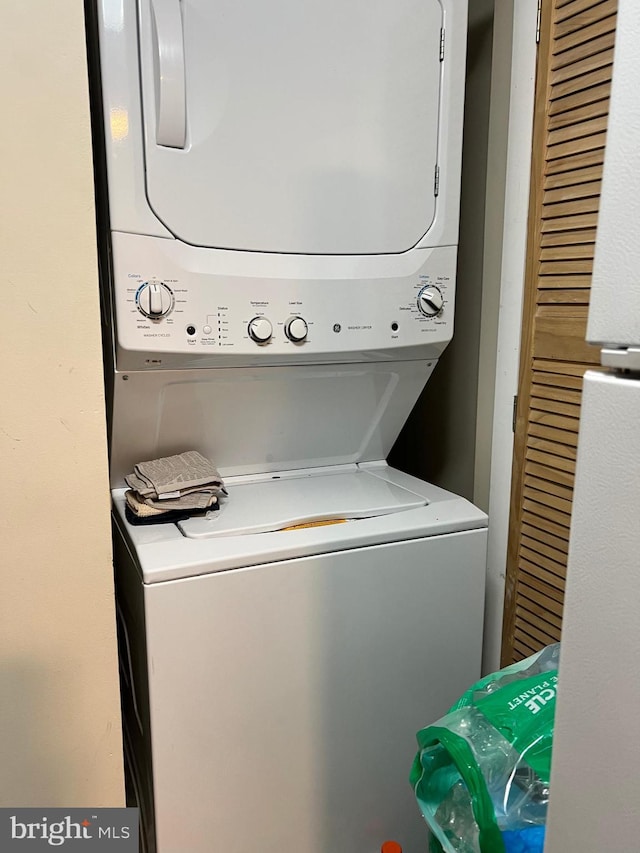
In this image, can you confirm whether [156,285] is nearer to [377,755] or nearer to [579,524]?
[579,524]

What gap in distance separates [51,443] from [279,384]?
562 mm

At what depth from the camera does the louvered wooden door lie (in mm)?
1189

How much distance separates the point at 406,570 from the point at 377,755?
0.37m

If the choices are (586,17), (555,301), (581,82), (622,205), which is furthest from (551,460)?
(622,205)

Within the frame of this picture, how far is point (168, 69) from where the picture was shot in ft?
3.49

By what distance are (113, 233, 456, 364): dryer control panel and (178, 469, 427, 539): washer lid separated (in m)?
0.29

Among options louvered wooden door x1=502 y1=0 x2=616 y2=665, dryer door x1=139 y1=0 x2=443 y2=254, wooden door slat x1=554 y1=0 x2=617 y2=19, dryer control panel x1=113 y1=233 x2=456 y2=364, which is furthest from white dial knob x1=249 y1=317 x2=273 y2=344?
wooden door slat x1=554 y1=0 x2=617 y2=19

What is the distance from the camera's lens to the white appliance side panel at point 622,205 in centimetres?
44

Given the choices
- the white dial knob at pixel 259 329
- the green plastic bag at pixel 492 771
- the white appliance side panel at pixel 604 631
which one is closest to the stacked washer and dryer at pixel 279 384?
the white dial knob at pixel 259 329

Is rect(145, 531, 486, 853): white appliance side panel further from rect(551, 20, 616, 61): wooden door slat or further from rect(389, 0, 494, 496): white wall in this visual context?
rect(551, 20, 616, 61): wooden door slat

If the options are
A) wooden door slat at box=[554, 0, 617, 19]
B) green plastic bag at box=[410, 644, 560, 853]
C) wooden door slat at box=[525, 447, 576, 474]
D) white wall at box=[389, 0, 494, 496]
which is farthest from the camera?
white wall at box=[389, 0, 494, 496]

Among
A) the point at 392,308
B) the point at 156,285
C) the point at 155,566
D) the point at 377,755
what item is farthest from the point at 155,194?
the point at 377,755

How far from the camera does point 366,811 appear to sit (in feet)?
4.12

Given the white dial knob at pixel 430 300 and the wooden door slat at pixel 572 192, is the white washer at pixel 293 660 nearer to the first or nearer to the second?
the white dial knob at pixel 430 300
